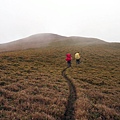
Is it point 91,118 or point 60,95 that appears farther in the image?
point 60,95

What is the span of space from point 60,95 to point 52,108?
2.36 m

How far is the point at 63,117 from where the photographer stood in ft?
26.8

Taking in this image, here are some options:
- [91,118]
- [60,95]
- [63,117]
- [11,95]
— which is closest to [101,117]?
[91,118]

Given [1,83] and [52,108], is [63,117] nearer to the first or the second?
[52,108]

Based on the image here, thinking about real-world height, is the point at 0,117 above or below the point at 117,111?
above

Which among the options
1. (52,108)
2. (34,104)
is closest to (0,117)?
(34,104)

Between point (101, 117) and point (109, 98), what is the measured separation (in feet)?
12.2

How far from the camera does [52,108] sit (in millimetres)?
9164

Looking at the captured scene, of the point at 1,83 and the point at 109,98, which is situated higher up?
the point at 1,83

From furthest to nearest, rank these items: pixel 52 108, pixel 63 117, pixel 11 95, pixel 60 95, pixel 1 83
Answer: pixel 1 83 → pixel 60 95 → pixel 11 95 → pixel 52 108 → pixel 63 117

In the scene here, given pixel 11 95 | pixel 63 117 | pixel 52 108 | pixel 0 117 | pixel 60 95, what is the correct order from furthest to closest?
pixel 60 95, pixel 11 95, pixel 52 108, pixel 63 117, pixel 0 117

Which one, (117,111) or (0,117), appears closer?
(0,117)

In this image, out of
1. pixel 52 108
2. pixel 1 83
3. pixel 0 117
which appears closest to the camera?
pixel 0 117

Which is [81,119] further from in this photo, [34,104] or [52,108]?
[34,104]
